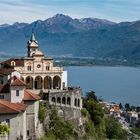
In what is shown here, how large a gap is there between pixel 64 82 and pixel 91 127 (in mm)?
4796

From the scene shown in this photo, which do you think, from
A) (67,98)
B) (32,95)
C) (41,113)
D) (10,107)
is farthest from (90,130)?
(10,107)

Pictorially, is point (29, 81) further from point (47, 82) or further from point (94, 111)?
point (94, 111)

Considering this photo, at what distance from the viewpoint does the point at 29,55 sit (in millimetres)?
40281

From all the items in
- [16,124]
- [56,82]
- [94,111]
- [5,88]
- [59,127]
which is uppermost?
[5,88]

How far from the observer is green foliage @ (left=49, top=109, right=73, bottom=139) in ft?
109

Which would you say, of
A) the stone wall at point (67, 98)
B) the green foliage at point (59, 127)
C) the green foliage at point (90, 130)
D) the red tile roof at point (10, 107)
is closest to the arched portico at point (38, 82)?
the stone wall at point (67, 98)

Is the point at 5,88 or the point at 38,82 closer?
the point at 5,88

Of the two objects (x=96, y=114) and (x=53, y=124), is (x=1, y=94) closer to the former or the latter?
(x=53, y=124)

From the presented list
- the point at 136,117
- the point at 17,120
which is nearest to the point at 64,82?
the point at 17,120

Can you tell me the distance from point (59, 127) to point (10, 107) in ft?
23.0

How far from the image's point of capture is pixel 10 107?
27.2 metres

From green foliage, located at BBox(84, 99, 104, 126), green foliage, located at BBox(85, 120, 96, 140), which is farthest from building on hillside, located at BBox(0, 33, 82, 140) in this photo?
green foliage, located at BBox(84, 99, 104, 126)

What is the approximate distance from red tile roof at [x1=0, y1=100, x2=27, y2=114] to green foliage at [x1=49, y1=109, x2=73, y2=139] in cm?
469

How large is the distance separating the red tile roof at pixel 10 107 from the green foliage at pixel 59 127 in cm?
469
